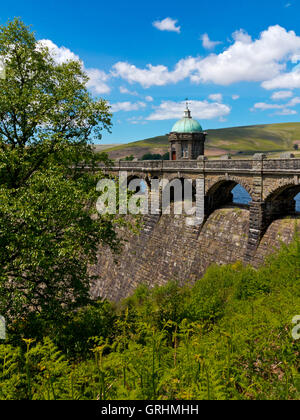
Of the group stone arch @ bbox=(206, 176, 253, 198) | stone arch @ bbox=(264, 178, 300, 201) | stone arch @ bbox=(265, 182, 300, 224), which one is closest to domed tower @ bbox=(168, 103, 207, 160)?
stone arch @ bbox=(206, 176, 253, 198)

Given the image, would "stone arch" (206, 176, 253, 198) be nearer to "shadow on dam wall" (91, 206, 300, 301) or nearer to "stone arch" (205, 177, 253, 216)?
"stone arch" (205, 177, 253, 216)

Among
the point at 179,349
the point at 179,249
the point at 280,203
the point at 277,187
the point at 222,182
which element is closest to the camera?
the point at 179,349

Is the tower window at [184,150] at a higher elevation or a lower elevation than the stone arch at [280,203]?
higher

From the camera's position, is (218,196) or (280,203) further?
(218,196)

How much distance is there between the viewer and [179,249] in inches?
1125

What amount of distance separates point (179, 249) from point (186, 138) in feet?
49.6

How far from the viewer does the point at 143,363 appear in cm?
615

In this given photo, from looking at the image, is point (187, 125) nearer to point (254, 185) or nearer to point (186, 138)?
point (186, 138)

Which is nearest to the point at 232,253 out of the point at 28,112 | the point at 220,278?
the point at 220,278

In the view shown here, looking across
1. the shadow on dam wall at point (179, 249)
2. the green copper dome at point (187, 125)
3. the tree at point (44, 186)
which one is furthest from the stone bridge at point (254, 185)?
the green copper dome at point (187, 125)

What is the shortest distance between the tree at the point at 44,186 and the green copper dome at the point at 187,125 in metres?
21.1

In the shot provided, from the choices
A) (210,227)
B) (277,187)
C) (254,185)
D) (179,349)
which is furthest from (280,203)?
(179,349)

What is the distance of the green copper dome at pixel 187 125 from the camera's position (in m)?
36.7

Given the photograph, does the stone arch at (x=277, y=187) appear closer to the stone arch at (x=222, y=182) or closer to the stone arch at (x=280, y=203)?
the stone arch at (x=280, y=203)
